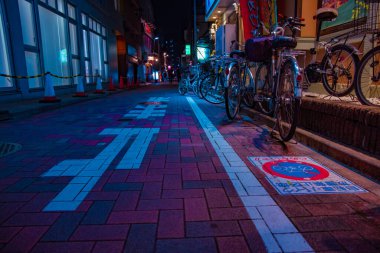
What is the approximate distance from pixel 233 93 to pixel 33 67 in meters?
9.20

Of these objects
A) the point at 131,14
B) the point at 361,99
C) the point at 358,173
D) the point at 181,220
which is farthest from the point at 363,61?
the point at 131,14

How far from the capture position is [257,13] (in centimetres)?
925

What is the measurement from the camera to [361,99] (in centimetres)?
376

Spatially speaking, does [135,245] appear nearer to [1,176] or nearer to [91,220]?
[91,220]

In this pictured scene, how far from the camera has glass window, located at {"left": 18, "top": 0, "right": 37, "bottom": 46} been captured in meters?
10.8

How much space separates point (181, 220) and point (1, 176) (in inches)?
90.3

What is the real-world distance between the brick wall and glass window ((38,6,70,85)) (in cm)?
1187

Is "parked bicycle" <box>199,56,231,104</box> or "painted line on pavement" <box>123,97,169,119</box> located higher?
"parked bicycle" <box>199,56,231,104</box>

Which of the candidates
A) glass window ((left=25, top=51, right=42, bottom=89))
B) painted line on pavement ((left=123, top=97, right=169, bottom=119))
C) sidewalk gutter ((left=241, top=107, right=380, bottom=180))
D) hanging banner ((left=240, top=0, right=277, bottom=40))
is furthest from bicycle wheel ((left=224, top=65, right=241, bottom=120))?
glass window ((left=25, top=51, right=42, bottom=89))

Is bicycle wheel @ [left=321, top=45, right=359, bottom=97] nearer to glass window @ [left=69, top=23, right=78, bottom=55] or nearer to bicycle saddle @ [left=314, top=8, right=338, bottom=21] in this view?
bicycle saddle @ [left=314, top=8, right=338, bottom=21]

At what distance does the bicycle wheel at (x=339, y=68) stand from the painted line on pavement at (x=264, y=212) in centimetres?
246

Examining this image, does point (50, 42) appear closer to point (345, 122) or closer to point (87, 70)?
point (87, 70)

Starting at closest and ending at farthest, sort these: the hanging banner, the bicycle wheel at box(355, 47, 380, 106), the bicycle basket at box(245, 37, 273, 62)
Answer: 1. the bicycle wheel at box(355, 47, 380, 106)
2. the bicycle basket at box(245, 37, 273, 62)
3. the hanging banner

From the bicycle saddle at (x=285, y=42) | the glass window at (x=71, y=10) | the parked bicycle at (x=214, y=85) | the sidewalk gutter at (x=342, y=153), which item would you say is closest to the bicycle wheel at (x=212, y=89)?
the parked bicycle at (x=214, y=85)
